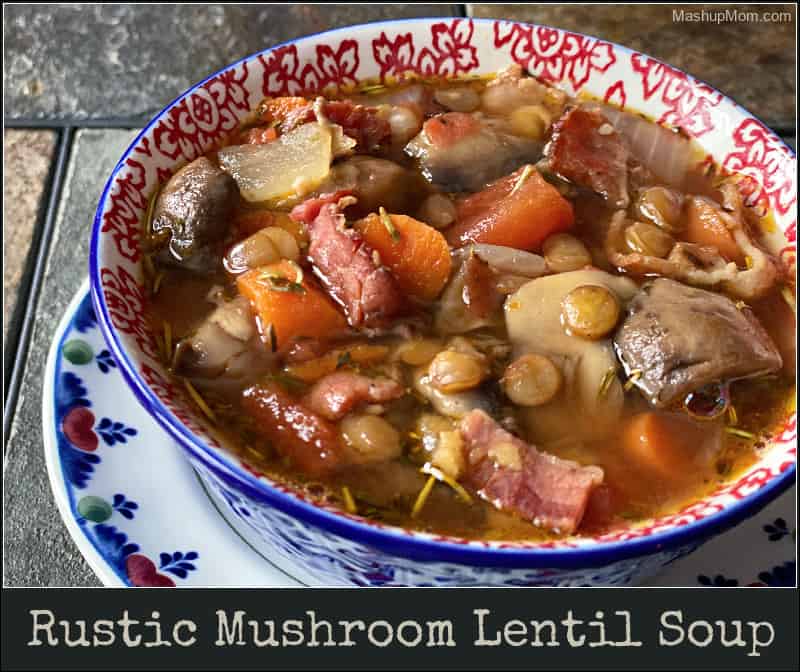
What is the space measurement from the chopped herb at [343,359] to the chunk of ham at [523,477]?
0.81ft

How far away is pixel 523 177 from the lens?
1995mm

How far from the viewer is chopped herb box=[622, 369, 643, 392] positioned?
1.76 metres

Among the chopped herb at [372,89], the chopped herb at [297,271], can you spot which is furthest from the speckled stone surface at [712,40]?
the chopped herb at [297,271]

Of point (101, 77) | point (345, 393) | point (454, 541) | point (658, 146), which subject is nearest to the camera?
point (454, 541)

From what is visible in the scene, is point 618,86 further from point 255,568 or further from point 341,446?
point 255,568

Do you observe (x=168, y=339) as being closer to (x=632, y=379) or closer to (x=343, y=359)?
(x=343, y=359)

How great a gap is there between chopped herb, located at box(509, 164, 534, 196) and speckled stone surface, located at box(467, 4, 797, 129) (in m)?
1.50

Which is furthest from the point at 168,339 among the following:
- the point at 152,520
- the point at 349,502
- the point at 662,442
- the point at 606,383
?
the point at 662,442

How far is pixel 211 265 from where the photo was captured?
1.91 metres

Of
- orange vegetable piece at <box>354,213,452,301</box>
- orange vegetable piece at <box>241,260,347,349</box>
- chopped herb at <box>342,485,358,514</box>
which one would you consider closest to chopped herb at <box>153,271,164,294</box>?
orange vegetable piece at <box>241,260,347,349</box>

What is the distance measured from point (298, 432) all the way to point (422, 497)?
251 mm

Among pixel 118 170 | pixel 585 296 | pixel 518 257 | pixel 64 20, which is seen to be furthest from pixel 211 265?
pixel 64 20

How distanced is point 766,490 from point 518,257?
654 mm

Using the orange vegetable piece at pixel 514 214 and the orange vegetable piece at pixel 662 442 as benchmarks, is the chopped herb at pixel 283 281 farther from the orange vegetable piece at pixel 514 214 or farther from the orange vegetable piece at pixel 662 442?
the orange vegetable piece at pixel 662 442
